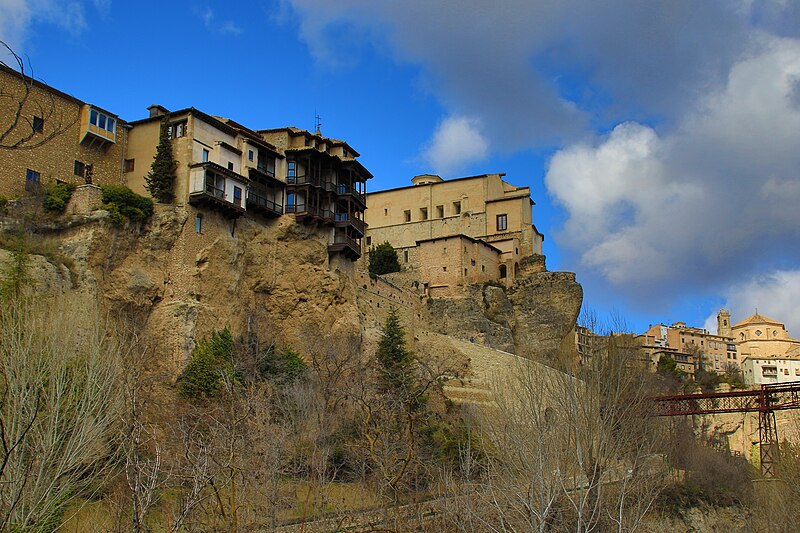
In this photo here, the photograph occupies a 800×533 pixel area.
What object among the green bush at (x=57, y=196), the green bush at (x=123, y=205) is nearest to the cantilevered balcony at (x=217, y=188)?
the green bush at (x=123, y=205)

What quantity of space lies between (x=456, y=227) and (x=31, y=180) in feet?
146

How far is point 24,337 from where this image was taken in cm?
2588

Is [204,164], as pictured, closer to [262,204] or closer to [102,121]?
[262,204]

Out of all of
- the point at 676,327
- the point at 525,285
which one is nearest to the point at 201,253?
the point at 525,285

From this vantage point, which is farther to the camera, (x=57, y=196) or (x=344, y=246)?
(x=344, y=246)

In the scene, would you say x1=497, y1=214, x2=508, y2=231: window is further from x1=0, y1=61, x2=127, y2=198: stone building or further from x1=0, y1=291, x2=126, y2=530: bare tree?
x1=0, y1=291, x2=126, y2=530: bare tree

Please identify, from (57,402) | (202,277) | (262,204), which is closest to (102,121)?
(262,204)

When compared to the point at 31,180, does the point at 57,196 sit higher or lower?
lower

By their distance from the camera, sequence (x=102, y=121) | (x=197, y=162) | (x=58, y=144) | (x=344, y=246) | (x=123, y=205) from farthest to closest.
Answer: (x=344, y=246) < (x=102, y=121) < (x=197, y=162) < (x=58, y=144) < (x=123, y=205)

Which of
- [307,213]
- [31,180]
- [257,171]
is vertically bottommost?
[31,180]

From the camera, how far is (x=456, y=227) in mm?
77125

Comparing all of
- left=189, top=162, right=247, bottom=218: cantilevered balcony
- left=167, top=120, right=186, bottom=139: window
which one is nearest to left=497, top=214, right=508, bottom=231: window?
left=189, top=162, right=247, bottom=218: cantilevered balcony

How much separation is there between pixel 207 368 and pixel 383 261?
38997 mm

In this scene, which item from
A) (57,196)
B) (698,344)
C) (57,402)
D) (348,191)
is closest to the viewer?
(57,402)
